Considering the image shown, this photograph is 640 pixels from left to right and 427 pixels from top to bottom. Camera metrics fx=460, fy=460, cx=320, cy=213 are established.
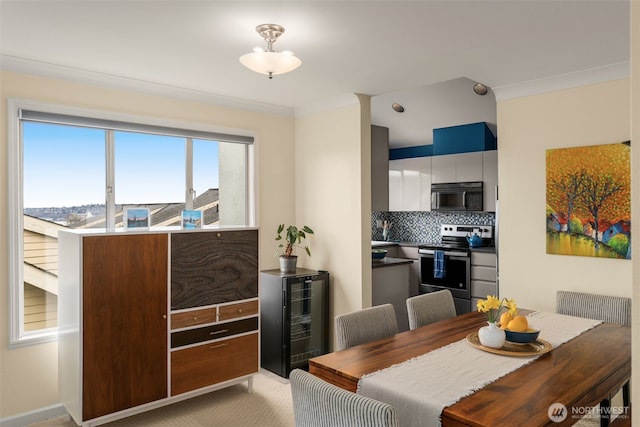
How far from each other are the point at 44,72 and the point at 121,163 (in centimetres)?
82

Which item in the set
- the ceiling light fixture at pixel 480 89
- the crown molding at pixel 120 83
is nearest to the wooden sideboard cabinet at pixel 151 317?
the crown molding at pixel 120 83

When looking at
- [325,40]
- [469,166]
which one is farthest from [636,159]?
[469,166]

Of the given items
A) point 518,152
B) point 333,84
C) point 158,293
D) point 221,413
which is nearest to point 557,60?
point 518,152

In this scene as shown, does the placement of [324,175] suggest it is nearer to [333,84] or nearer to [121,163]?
[333,84]

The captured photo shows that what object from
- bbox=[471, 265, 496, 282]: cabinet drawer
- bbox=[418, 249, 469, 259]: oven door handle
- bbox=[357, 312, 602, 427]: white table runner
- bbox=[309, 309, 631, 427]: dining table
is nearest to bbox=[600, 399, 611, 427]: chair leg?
bbox=[309, 309, 631, 427]: dining table

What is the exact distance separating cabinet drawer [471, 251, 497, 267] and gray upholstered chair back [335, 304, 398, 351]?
2917 mm

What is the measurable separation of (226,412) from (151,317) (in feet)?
2.92

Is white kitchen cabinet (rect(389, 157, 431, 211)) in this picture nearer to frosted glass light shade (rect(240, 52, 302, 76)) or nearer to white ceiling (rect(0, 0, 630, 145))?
white ceiling (rect(0, 0, 630, 145))

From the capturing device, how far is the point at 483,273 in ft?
17.7

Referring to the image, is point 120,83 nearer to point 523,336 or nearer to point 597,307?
point 523,336

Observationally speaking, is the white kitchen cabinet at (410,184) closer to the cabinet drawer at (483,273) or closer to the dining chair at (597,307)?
the cabinet drawer at (483,273)

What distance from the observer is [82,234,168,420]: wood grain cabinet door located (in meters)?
2.94

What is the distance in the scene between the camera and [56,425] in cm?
313

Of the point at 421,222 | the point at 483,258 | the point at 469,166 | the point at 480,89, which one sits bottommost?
the point at 483,258
